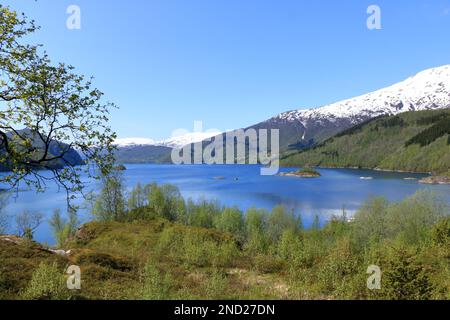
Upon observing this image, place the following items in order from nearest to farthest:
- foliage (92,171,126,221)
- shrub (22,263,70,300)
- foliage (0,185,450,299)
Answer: shrub (22,263,70,300) < foliage (0,185,450,299) < foliage (92,171,126,221)

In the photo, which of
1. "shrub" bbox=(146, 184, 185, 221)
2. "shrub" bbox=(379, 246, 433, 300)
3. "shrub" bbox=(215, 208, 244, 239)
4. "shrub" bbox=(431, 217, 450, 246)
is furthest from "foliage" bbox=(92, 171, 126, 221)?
"shrub" bbox=(379, 246, 433, 300)

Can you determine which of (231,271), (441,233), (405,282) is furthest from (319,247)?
(405,282)

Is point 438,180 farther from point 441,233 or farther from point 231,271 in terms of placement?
point 231,271

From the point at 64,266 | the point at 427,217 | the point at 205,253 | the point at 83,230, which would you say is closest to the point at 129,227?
the point at 83,230

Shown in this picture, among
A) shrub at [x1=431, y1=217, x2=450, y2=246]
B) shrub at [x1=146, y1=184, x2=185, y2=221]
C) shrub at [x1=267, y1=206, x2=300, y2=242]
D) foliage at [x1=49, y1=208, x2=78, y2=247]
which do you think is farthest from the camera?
shrub at [x1=146, y1=184, x2=185, y2=221]

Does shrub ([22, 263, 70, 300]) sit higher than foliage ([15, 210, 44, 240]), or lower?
higher

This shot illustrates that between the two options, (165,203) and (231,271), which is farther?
(165,203)

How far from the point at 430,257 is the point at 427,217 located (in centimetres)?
3593

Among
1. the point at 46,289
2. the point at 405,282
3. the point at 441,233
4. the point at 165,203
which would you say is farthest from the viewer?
the point at 165,203

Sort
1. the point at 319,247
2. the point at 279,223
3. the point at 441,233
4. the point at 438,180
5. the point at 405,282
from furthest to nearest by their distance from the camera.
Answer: the point at 438,180, the point at 279,223, the point at 319,247, the point at 441,233, the point at 405,282

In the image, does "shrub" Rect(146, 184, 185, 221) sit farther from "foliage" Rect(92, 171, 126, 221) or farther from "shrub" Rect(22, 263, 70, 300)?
"shrub" Rect(22, 263, 70, 300)

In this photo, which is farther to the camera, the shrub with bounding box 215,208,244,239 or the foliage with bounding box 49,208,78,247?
the shrub with bounding box 215,208,244,239

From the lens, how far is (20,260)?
18688 mm
